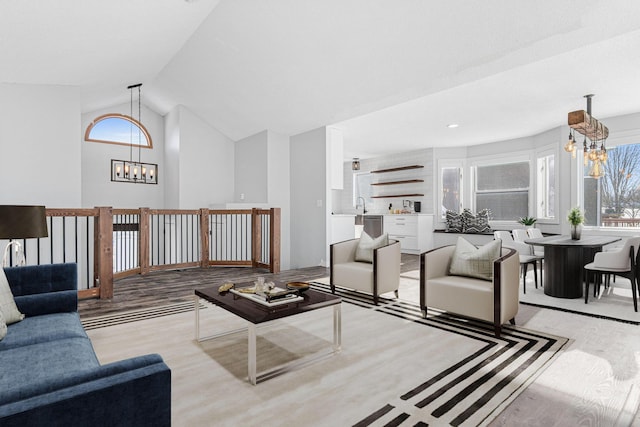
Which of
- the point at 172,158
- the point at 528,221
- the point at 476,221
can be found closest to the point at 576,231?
the point at 528,221

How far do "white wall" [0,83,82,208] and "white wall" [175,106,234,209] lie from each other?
2.28 metres

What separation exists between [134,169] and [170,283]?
378 centimetres

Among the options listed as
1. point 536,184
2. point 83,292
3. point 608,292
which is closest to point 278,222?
point 83,292

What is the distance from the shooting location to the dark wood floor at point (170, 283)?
13.0 ft

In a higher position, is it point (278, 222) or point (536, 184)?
point (536, 184)

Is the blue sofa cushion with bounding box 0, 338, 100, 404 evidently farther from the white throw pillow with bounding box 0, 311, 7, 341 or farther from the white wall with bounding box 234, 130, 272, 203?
the white wall with bounding box 234, 130, 272, 203

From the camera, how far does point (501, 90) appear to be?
4.86 m

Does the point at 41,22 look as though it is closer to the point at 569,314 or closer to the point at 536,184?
the point at 569,314

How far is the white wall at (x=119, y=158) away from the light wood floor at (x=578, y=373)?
4.30 metres

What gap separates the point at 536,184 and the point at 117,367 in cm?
819

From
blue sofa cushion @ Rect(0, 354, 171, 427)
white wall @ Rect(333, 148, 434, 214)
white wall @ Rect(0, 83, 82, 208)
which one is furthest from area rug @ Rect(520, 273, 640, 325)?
white wall @ Rect(0, 83, 82, 208)

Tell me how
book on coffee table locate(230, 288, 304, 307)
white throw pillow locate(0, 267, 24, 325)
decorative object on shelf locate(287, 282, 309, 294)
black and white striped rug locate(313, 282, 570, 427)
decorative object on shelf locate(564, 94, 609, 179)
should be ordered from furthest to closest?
decorative object on shelf locate(564, 94, 609, 179) < decorative object on shelf locate(287, 282, 309, 294) < book on coffee table locate(230, 288, 304, 307) < white throw pillow locate(0, 267, 24, 325) < black and white striped rug locate(313, 282, 570, 427)

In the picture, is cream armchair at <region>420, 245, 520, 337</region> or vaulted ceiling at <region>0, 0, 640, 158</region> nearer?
cream armchair at <region>420, 245, 520, 337</region>

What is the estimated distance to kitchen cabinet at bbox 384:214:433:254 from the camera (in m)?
8.33
